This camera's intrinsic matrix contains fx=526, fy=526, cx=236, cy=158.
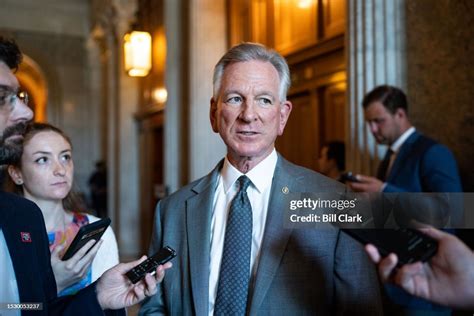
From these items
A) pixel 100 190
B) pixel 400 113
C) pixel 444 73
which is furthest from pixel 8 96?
pixel 100 190

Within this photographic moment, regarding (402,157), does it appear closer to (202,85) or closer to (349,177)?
(349,177)

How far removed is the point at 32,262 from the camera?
1.87 meters

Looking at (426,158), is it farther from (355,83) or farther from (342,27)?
(342,27)

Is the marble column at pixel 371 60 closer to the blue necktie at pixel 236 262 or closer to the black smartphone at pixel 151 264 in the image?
the blue necktie at pixel 236 262

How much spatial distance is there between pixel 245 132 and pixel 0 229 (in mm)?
948

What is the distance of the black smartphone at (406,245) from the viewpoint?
1372 mm

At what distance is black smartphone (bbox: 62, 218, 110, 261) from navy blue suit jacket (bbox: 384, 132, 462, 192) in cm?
148

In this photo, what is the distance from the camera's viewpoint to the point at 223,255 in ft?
6.32

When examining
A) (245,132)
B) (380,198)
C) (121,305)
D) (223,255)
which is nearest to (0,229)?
(121,305)

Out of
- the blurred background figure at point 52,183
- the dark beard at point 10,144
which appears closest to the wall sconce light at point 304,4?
the blurred background figure at point 52,183

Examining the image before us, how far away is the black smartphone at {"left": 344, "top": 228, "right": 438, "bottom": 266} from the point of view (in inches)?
54.0

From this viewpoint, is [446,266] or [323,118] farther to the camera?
[323,118]

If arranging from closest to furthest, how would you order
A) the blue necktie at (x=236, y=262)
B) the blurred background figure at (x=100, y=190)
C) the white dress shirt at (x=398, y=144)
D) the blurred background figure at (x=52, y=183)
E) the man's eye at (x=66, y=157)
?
the blue necktie at (x=236, y=262), the blurred background figure at (x=52, y=183), the man's eye at (x=66, y=157), the white dress shirt at (x=398, y=144), the blurred background figure at (x=100, y=190)

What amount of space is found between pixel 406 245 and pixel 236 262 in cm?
69
